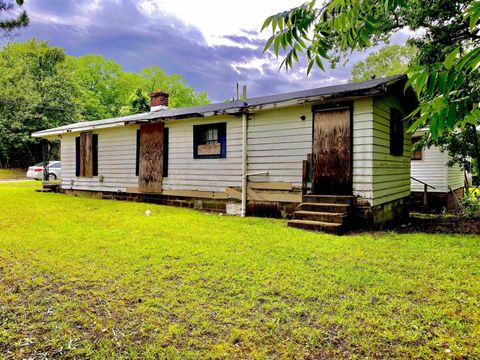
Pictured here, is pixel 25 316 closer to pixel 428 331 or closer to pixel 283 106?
pixel 428 331

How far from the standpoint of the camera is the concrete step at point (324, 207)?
643 centimetres

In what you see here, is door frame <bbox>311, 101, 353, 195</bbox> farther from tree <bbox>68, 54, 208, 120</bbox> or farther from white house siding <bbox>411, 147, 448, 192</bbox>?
tree <bbox>68, 54, 208, 120</bbox>

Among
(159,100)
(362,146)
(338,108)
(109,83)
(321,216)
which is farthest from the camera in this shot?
(109,83)

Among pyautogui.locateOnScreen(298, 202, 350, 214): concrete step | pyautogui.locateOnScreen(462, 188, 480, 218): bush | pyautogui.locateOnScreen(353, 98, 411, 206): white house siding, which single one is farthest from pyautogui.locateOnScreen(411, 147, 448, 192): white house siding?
pyautogui.locateOnScreen(298, 202, 350, 214): concrete step

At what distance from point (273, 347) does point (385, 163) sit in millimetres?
6248

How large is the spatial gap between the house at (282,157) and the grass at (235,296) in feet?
5.64

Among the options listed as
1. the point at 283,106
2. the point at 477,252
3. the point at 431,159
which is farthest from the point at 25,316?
the point at 431,159

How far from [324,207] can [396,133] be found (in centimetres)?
334

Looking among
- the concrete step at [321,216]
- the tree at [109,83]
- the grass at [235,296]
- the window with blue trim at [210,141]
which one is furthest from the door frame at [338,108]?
the tree at [109,83]

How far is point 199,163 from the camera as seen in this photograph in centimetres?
934

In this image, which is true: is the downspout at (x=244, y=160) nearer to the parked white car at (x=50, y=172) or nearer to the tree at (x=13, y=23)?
the tree at (x=13, y=23)

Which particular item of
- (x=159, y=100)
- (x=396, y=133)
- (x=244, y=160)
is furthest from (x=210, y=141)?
(x=159, y=100)

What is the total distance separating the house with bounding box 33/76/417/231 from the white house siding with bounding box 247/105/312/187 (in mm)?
26

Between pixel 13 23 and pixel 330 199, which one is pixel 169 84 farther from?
pixel 330 199
